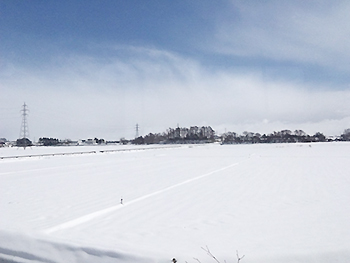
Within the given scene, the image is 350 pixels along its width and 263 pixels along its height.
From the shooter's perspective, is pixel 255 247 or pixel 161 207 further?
pixel 161 207

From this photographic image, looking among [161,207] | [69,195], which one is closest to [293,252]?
[161,207]

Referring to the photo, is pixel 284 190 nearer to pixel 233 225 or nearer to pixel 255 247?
pixel 233 225

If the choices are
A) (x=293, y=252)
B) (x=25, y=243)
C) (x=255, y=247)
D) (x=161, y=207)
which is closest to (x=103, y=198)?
(x=161, y=207)

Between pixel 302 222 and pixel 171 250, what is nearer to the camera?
pixel 171 250

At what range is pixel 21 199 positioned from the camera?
8695 mm

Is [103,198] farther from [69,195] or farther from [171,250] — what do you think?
[171,250]

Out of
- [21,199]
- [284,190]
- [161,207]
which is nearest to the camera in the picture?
[161,207]

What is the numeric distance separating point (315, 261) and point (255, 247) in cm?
86

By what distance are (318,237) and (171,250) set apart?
2527 millimetres

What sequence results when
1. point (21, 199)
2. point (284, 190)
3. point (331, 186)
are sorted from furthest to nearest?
point (331, 186)
point (284, 190)
point (21, 199)

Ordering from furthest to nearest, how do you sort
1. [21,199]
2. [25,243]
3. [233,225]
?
[21,199]
[233,225]
[25,243]

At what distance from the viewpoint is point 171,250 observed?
4.46 meters

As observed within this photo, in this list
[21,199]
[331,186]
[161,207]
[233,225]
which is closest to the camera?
[233,225]

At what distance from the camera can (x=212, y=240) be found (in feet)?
16.2
